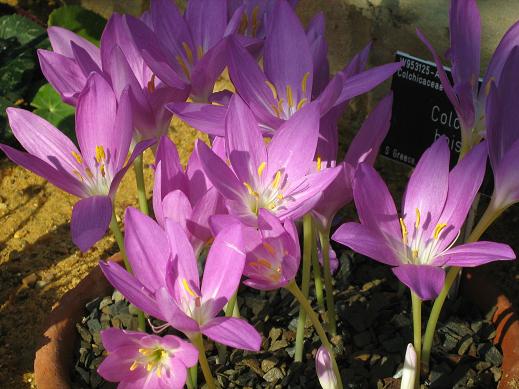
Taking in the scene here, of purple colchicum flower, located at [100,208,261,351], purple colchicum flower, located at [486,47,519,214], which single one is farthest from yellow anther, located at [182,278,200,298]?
purple colchicum flower, located at [486,47,519,214]

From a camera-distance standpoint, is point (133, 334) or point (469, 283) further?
point (469, 283)

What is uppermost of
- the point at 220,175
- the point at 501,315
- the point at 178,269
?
the point at 220,175

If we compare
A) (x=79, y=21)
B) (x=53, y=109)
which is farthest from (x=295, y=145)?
(x=79, y=21)

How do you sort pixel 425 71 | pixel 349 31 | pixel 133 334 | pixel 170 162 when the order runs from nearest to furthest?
pixel 133 334
pixel 170 162
pixel 425 71
pixel 349 31

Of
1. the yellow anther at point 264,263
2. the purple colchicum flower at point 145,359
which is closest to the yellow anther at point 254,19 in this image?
the yellow anther at point 264,263

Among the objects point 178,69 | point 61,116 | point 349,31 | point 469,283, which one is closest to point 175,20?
point 178,69

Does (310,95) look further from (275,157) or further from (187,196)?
(187,196)

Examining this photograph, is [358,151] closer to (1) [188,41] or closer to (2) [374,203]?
(2) [374,203]
